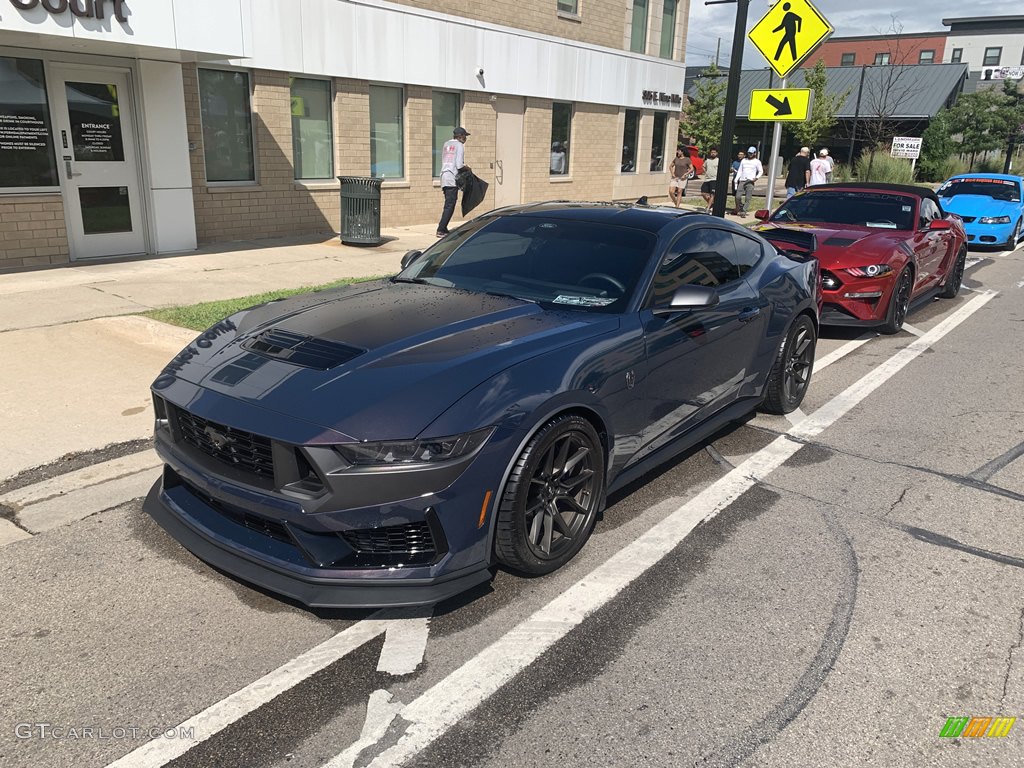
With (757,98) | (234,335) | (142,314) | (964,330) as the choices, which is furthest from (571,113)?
(234,335)

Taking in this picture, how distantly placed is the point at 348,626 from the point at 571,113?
62.0 feet

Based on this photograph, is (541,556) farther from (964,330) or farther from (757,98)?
(757,98)

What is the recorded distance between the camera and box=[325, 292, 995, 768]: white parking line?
110 inches

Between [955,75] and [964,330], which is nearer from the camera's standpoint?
[964,330]

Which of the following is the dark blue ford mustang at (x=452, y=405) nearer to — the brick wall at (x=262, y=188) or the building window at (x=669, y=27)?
the brick wall at (x=262, y=188)

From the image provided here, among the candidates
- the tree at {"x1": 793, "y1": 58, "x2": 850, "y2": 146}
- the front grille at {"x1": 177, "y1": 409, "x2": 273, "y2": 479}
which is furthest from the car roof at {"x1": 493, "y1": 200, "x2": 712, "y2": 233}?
the tree at {"x1": 793, "y1": 58, "x2": 850, "y2": 146}

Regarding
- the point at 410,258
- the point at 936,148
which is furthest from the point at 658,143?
the point at 410,258

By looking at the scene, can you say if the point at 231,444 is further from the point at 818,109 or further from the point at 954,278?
the point at 818,109

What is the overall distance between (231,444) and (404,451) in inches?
29.3

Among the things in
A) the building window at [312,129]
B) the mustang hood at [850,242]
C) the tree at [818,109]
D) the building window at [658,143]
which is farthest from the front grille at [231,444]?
the tree at [818,109]

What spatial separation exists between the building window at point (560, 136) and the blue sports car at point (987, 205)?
8512 mm

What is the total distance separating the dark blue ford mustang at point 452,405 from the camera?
3072 mm

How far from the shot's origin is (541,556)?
363 centimetres

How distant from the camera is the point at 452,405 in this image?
125 inches
